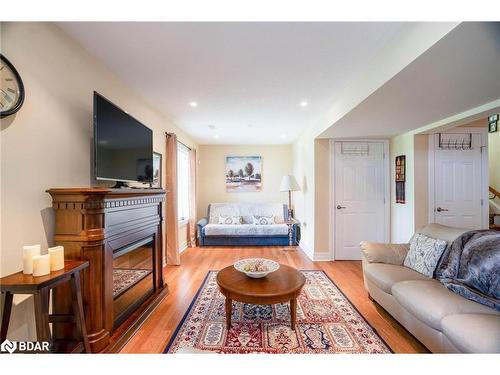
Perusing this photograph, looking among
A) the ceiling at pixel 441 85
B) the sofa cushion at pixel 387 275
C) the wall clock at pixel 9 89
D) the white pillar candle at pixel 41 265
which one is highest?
the ceiling at pixel 441 85

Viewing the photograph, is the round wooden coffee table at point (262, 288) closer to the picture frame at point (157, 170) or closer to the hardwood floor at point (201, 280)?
the hardwood floor at point (201, 280)

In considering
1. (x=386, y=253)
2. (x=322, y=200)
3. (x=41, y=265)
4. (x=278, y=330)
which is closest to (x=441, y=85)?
(x=386, y=253)

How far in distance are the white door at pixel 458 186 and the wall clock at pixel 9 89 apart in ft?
15.2

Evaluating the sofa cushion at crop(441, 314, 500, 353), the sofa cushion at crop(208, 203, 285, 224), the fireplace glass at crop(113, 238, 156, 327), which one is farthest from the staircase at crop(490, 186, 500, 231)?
the fireplace glass at crop(113, 238, 156, 327)

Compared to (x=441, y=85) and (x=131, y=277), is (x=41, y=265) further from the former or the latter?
(x=441, y=85)

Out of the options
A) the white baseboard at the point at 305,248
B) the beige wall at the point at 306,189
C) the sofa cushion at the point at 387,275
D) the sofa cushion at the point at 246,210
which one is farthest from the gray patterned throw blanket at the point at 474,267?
the sofa cushion at the point at 246,210

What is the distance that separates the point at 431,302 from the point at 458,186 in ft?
8.84

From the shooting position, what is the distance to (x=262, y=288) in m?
1.90

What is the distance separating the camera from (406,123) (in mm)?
2947

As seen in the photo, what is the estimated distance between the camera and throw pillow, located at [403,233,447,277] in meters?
2.03

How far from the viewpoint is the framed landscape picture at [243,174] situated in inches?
229
